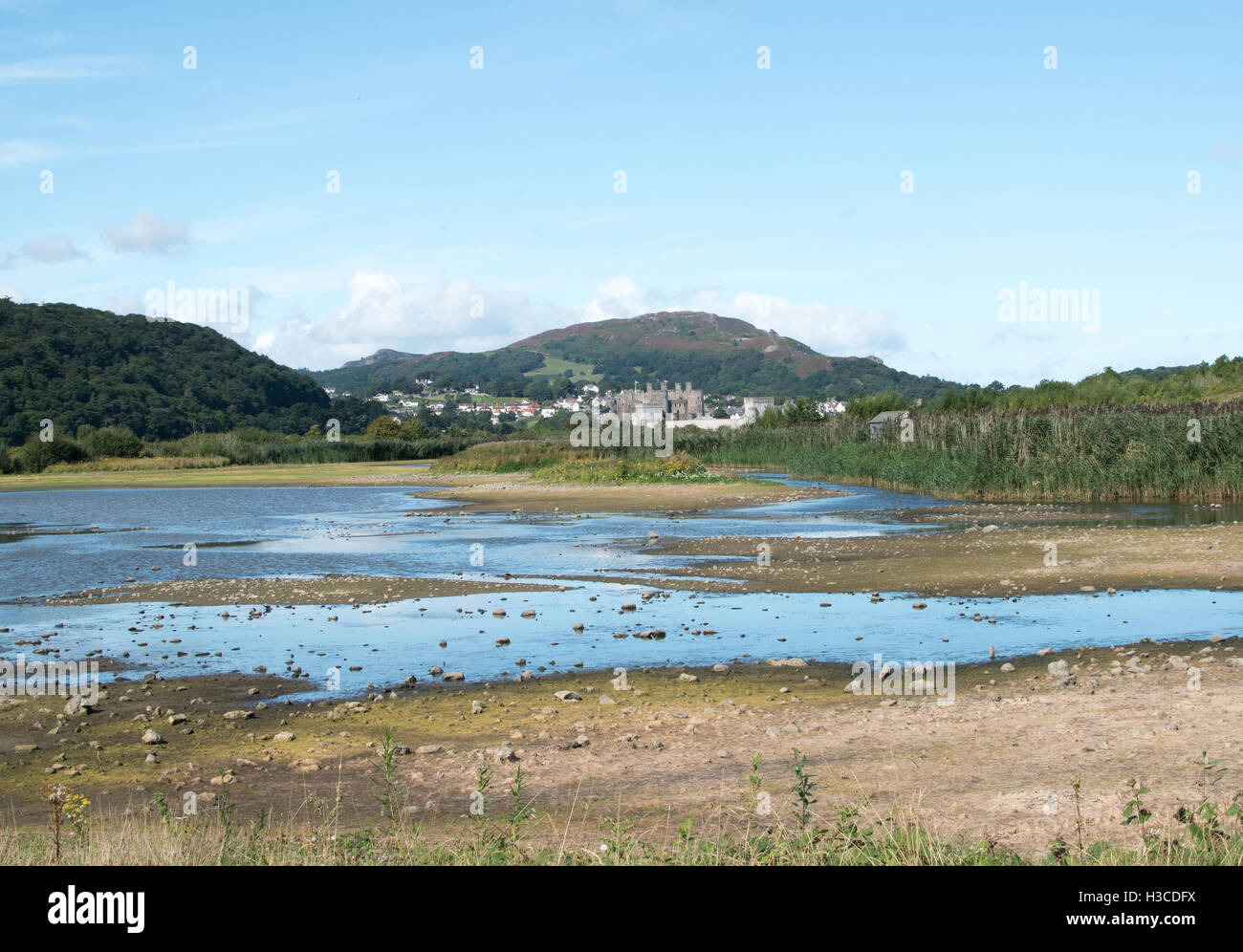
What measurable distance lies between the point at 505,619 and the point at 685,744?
25.4ft

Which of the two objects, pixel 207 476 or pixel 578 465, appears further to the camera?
pixel 207 476

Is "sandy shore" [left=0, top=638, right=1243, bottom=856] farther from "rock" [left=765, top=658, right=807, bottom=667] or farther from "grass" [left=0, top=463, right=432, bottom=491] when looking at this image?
"grass" [left=0, top=463, right=432, bottom=491]

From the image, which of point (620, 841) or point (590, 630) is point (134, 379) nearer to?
point (590, 630)

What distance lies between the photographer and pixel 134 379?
137625mm

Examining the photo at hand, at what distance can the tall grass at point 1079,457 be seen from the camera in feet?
115

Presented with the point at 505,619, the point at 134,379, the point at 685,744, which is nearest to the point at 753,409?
the point at 134,379

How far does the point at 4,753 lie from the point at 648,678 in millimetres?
6530

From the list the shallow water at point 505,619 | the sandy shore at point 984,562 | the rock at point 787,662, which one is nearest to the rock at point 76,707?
the shallow water at point 505,619

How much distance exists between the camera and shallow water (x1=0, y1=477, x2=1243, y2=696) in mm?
13711

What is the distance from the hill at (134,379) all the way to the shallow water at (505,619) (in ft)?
327

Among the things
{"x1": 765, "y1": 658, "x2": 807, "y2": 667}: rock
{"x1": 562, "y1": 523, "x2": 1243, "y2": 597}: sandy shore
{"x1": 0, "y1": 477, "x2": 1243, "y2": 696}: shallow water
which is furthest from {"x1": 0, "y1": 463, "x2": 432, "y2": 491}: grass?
{"x1": 765, "y1": 658, "x2": 807, "y2": 667}: rock

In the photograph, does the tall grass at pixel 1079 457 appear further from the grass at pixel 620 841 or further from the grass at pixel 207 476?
the grass at pixel 207 476

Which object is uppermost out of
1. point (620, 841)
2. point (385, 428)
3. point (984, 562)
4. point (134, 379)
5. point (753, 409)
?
point (134, 379)

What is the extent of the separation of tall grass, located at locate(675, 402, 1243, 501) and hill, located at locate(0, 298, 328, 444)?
99974mm
